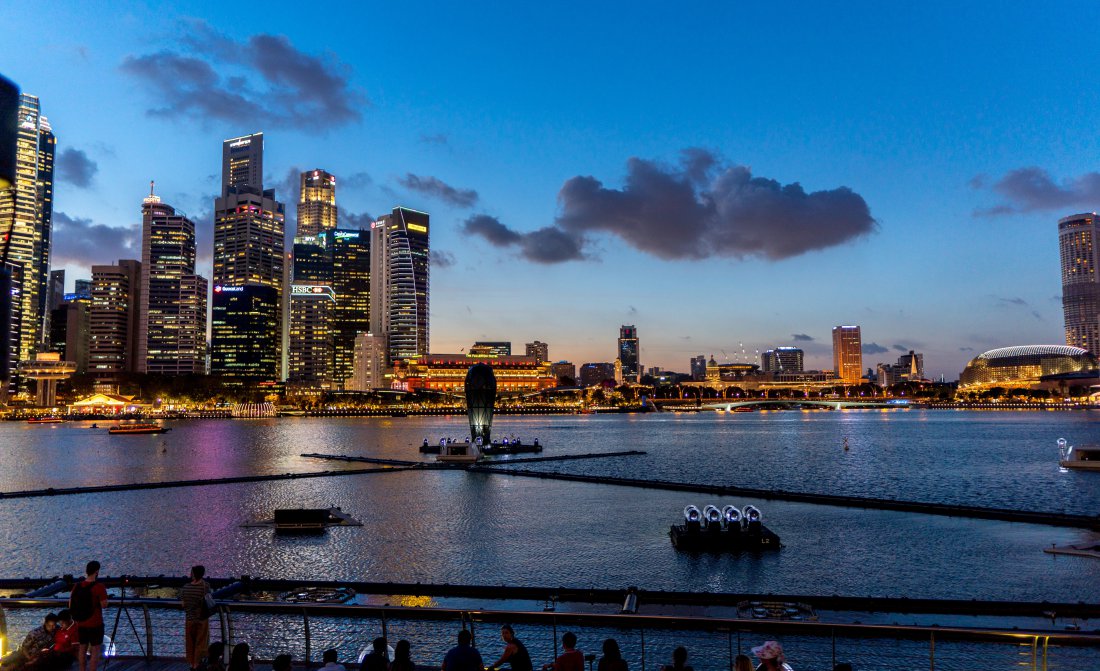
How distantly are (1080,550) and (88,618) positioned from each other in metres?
33.5

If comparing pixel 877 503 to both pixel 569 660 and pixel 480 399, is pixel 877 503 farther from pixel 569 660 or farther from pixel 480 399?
pixel 480 399

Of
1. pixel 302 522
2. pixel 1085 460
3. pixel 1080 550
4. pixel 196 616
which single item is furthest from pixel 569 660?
pixel 1085 460

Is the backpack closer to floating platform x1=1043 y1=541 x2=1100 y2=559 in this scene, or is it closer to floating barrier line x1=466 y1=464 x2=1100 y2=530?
floating platform x1=1043 y1=541 x2=1100 y2=559

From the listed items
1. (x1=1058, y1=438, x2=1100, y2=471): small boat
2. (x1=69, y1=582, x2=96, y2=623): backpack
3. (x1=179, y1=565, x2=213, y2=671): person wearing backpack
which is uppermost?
(x1=69, y1=582, x2=96, y2=623): backpack

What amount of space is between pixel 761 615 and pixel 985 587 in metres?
10.9

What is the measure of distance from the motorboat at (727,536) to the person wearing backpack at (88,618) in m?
24.4

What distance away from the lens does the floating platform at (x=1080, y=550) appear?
95.3 feet

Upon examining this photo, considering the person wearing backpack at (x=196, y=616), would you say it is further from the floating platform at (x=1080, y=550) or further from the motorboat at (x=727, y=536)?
the floating platform at (x=1080, y=550)

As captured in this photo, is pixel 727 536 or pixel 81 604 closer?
pixel 81 604

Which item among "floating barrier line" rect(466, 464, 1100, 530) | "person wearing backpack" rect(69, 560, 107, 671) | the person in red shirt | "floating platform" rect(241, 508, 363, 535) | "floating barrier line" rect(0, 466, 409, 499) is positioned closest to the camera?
the person in red shirt

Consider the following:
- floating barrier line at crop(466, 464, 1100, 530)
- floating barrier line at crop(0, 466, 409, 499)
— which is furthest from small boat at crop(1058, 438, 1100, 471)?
floating barrier line at crop(0, 466, 409, 499)

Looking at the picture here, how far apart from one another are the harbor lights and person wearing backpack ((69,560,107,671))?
246ft

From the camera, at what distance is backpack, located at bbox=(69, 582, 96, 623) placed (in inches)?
458

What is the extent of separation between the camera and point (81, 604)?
11.7 metres
